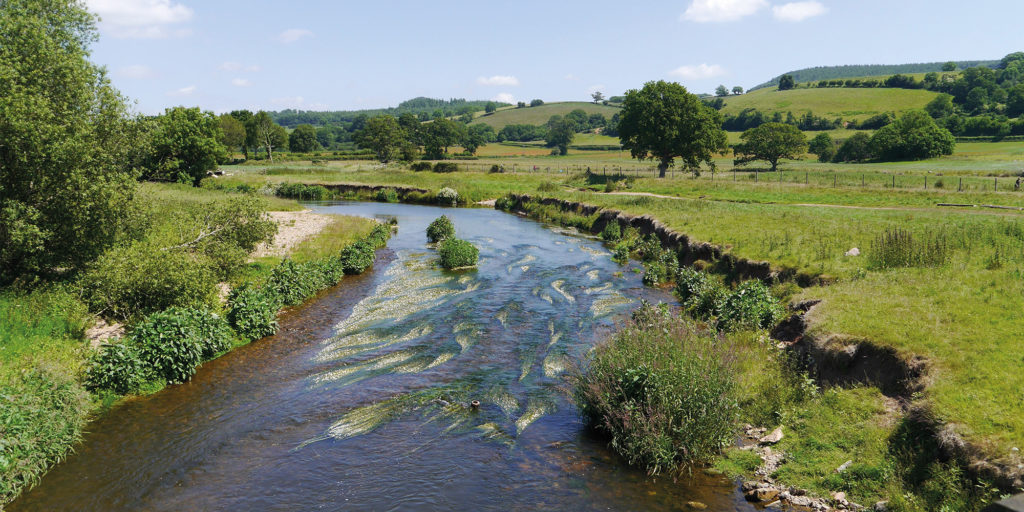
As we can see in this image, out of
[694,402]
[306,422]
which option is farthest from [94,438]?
[694,402]

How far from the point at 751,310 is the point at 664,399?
904 cm

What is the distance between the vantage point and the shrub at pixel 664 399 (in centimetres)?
1240

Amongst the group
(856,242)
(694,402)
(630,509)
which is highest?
(856,242)

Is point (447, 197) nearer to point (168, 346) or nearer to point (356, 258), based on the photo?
point (356, 258)

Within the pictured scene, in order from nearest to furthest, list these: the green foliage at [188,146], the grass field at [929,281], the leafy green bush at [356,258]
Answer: the grass field at [929,281]
the leafy green bush at [356,258]
the green foliage at [188,146]

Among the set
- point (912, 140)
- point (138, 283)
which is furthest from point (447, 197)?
point (912, 140)

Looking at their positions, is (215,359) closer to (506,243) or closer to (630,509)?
(630,509)

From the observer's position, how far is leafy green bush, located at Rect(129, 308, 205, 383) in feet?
55.4

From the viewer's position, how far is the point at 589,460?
515 inches

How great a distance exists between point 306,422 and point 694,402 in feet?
32.3

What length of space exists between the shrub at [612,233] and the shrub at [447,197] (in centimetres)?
3055

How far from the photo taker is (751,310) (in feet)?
65.0

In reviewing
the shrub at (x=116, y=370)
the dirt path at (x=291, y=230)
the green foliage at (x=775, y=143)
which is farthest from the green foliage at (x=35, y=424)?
the green foliage at (x=775, y=143)

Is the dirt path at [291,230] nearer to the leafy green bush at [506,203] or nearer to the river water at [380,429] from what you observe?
the river water at [380,429]
